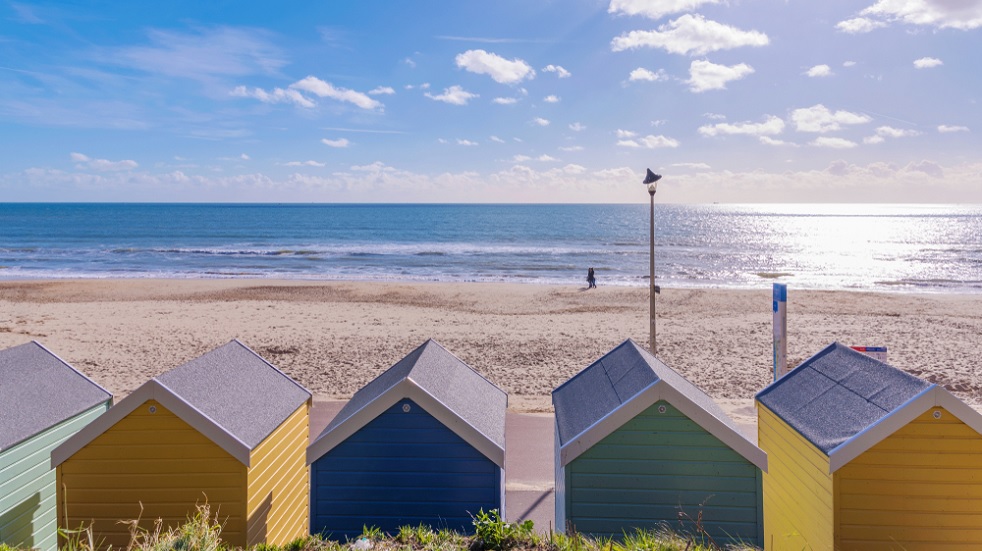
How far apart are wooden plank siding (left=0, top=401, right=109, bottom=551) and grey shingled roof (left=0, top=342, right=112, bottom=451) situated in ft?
0.37

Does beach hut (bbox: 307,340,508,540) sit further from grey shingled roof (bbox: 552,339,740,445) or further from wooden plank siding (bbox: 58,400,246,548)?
grey shingled roof (bbox: 552,339,740,445)

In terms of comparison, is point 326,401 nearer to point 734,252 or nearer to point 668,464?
point 668,464

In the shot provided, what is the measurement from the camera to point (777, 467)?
6.48 m

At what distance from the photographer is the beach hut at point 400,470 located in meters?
5.96

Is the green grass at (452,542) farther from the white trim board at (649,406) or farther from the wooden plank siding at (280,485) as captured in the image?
the white trim board at (649,406)

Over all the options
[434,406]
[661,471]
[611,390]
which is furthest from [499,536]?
[611,390]

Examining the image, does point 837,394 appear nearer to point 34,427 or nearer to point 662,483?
point 662,483

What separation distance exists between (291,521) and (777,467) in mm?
5073

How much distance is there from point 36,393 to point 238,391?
7.34ft

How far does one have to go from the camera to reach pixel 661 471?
5746 millimetres

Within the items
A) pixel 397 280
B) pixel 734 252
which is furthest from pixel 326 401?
pixel 734 252

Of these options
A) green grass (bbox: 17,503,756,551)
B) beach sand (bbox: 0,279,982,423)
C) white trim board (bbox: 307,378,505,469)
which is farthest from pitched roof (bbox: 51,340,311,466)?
beach sand (bbox: 0,279,982,423)

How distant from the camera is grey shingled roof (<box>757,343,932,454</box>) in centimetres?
529

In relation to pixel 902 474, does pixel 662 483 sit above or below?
below
